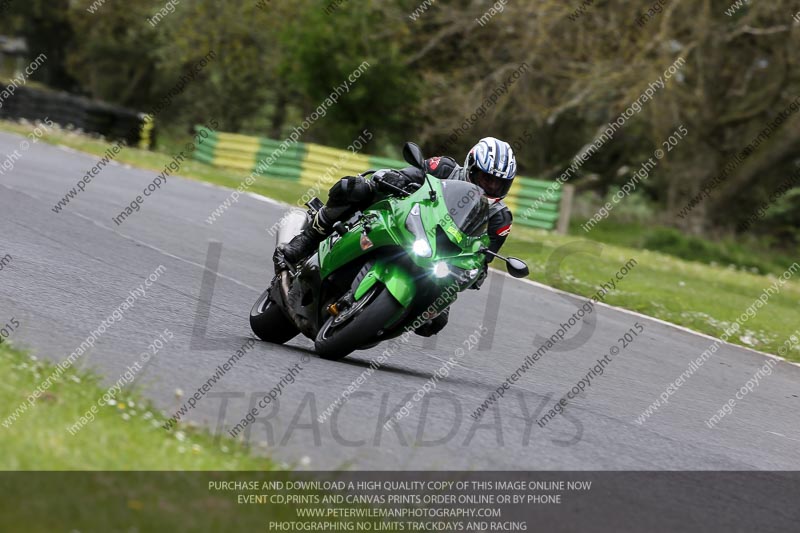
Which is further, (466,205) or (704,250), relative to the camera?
(704,250)

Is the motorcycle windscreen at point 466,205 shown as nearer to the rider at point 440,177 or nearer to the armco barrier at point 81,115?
the rider at point 440,177

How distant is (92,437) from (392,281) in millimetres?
2863

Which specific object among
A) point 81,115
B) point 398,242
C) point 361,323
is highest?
point 398,242

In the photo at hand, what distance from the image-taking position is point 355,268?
28.0 feet

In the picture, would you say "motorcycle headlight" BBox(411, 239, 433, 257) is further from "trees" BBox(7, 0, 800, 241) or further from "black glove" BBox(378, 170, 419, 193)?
"trees" BBox(7, 0, 800, 241)

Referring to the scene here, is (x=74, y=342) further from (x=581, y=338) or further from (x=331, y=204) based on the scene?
(x=581, y=338)

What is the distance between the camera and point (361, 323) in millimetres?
8039

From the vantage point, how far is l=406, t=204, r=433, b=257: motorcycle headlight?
317 inches

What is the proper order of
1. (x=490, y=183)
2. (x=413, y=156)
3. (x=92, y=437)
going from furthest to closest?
1. (x=490, y=183)
2. (x=413, y=156)
3. (x=92, y=437)

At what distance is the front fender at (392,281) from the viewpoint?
8000 millimetres

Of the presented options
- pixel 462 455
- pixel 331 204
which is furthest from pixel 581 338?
pixel 462 455

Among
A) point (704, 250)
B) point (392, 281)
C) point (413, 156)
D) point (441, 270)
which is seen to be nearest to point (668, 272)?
point (704, 250)

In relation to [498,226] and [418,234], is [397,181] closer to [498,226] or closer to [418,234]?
[418,234]

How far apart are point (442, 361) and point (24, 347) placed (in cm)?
369
